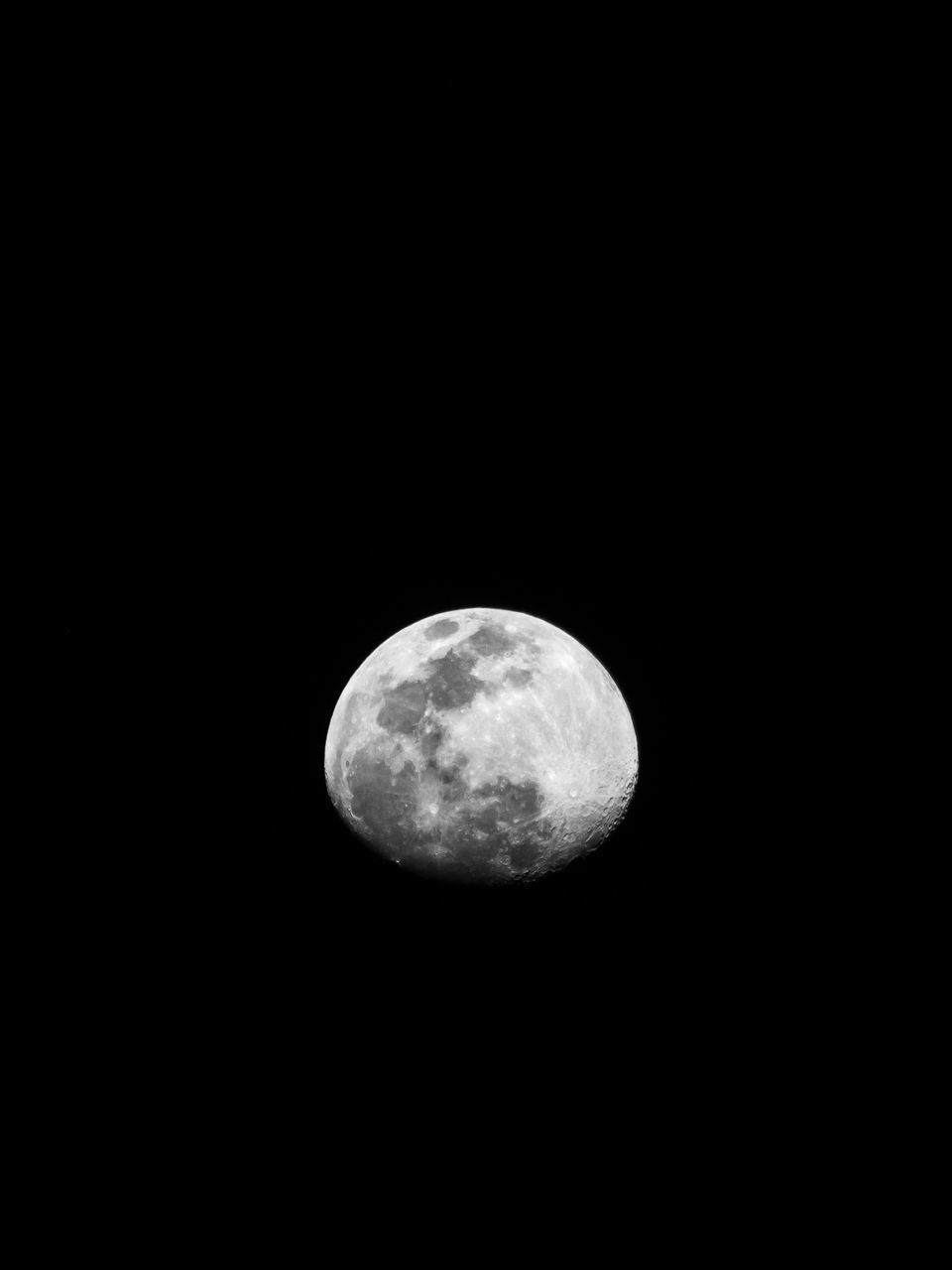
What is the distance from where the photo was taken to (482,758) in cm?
324

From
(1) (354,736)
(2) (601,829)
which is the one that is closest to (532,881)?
(2) (601,829)

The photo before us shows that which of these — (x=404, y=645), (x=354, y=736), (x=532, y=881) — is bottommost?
(x=532, y=881)

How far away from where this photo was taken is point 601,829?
3.54m

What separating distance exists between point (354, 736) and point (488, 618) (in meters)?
0.81

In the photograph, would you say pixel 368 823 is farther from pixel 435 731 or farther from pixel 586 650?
pixel 586 650

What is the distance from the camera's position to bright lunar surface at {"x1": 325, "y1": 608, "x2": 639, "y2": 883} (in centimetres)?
324

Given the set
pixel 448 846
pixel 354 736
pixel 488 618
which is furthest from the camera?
pixel 488 618

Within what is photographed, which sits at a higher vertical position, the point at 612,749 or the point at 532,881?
the point at 612,749

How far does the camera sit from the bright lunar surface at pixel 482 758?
3240mm

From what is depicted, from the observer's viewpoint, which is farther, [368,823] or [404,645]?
[404,645]

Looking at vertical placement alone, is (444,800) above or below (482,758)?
below

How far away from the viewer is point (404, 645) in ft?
12.1

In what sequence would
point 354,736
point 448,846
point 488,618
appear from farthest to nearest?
point 488,618, point 354,736, point 448,846

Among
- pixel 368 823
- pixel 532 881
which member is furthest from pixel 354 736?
pixel 532 881
